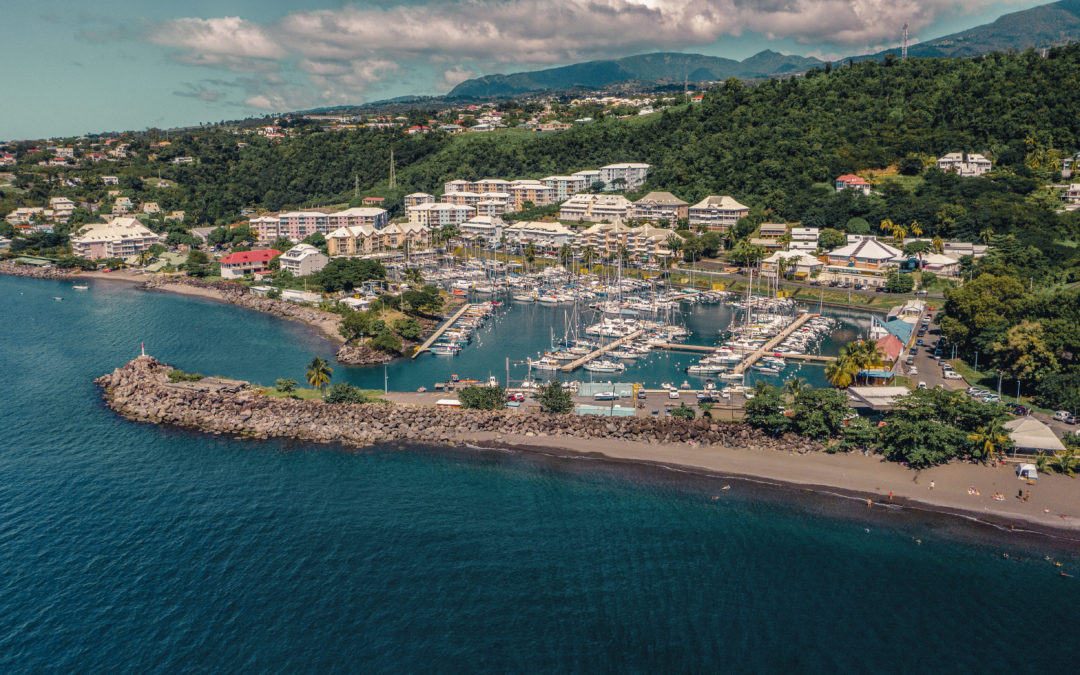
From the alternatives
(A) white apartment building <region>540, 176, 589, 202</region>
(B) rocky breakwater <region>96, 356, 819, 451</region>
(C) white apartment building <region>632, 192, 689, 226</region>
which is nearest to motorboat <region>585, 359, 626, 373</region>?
(B) rocky breakwater <region>96, 356, 819, 451</region>

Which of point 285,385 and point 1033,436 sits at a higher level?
point 285,385

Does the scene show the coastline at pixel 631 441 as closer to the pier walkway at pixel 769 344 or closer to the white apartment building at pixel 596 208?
the pier walkway at pixel 769 344

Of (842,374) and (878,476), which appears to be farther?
(842,374)

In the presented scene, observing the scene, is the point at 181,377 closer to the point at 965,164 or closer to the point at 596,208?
the point at 596,208

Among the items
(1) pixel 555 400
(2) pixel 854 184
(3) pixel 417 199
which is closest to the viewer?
(1) pixel 555 400

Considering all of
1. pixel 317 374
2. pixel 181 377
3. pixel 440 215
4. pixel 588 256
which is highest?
pixel 440 215

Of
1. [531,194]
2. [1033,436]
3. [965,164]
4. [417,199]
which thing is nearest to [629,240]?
[531,194]

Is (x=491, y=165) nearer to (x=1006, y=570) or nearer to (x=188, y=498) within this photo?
(x=188, y=498)
